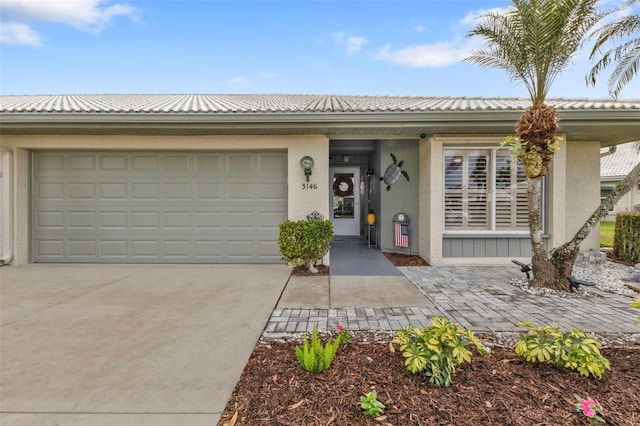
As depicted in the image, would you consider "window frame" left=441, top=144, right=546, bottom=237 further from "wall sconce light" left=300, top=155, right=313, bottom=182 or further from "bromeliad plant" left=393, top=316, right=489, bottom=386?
"bromeliad plant" left=393, top=316, right=489, bottom=386

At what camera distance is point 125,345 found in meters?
2.94

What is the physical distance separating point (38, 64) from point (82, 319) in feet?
34.7

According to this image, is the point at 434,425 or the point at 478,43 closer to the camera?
the point at 434,425

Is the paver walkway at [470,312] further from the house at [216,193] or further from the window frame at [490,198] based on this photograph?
the house at [216,193]

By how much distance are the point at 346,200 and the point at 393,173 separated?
3.07 meters

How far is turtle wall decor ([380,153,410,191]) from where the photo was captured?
7.64m

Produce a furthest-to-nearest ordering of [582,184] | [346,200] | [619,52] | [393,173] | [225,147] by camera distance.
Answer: [346,200], [393,173], [582,184], [225,147], [619,52]

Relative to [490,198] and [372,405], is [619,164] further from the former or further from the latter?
[372,405]

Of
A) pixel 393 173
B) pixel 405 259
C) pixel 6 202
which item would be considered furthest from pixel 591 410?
pixel 6 202

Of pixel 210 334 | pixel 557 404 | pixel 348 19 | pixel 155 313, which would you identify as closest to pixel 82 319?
pixel 155 313

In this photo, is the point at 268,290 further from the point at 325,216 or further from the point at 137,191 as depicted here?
the point at 137,191

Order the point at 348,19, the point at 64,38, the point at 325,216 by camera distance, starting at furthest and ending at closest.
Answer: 1. the point at 64,38
2. the point at 348,19
3. the point at 325,216

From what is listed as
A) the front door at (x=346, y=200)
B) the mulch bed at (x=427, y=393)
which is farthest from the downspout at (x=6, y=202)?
the front door at (x=346, y=200)

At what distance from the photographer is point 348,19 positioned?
844 cm
